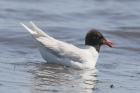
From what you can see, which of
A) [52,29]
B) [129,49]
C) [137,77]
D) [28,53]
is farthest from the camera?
[52,29]

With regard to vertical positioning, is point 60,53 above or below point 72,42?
above

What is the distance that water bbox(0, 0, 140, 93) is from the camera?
30.7 ft

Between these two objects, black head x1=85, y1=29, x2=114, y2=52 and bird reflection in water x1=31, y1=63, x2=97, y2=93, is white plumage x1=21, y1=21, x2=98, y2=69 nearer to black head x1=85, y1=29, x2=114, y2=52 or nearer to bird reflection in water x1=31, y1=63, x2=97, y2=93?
bird reflection in water x1=31, y1=63, x2=97, y2=93

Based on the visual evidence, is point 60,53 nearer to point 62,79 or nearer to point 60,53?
point 60,53

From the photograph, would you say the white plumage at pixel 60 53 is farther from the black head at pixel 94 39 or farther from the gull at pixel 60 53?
the black head at pixel 94 39

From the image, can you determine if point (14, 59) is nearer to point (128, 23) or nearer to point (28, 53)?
point (28, 53)

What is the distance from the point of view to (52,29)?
16.4m

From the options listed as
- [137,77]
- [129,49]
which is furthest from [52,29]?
[137,77]

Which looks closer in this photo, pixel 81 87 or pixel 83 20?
pixel 81 87

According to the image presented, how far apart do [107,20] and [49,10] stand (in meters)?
2.39

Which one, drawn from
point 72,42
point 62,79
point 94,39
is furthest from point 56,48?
point 72,42

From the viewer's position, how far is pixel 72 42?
14.9m

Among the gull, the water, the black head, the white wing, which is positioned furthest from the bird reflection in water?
the black head

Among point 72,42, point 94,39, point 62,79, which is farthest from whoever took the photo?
point 72,42
